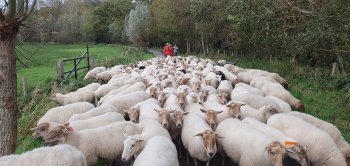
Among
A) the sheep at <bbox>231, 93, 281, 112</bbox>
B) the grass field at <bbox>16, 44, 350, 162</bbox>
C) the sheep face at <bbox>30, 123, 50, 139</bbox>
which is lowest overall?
the grass field at <bbox>16, 44, 350, 162</bbox>

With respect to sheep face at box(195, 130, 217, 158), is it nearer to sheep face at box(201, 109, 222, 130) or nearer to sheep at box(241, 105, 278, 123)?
sheep face at box(201, 109, 222, 130)

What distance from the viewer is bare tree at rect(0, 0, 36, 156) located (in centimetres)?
565

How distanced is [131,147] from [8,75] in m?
2.61

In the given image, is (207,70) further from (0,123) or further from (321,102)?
(0,123)

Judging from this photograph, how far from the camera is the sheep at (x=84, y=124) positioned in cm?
760

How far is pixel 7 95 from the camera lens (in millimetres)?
6074

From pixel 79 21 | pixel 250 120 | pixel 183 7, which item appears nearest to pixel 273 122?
pixel 250 120

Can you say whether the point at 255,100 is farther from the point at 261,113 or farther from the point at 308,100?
the point at 308,100

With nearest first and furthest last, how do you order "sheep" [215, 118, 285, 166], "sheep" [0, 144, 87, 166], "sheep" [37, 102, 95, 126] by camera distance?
1. "sheep" [0, 144, 87, 166]
2. "sheep" [215, 118, 285, 166]
3. "sheep" [37, 102, 95, 126]

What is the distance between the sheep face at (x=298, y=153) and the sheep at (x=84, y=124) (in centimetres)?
428

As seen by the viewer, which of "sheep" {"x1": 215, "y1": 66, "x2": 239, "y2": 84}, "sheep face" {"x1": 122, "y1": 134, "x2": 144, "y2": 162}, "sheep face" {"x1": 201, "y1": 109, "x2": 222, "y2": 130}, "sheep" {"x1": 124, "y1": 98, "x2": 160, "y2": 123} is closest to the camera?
"sheep face" {"x1": 122, "y1": 134, "x2": 144, "y2": 162}

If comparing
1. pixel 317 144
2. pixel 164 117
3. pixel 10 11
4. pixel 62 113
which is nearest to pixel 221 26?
pixel 62 113

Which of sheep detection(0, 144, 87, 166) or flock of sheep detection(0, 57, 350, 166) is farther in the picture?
flock of sheep detection(0, 57, 350, 166)

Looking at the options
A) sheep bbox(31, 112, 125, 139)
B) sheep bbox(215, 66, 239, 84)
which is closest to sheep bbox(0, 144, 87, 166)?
sheep bbox(31, 112, 125, 139)
